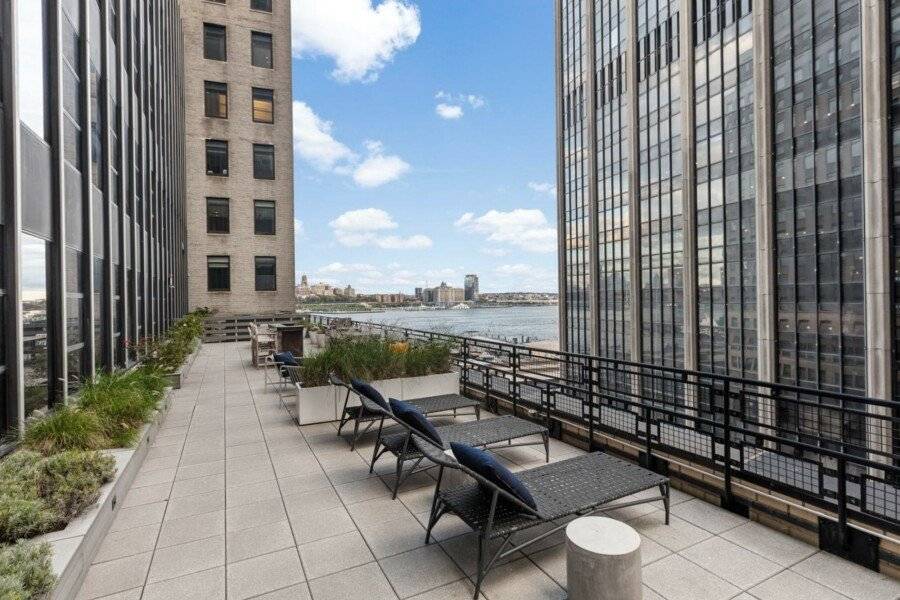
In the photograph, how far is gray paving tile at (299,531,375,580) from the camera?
332 cm

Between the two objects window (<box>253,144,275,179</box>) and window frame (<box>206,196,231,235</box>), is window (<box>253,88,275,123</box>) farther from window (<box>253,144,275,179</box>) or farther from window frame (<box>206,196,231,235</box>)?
window frame (<box>206,196,231,235</box>)

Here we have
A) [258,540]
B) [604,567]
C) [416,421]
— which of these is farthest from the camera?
[416,421]

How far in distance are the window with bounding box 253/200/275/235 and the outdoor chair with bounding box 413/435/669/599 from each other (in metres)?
22.2

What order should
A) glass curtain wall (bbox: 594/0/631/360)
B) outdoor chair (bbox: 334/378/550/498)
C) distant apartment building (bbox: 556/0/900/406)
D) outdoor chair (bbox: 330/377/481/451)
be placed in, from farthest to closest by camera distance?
glass curtain wall (bbox: 594/0/631/360) < distant apartment building (bbox: 556/0/900/406) < outdoor chair (bbox: 330/377/481/451) < outdoor chair (bbox: 334/378/550/498)

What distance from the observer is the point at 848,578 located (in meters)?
3.04

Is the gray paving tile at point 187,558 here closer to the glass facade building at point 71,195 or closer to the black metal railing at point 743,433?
the glass facade building at point 71,195

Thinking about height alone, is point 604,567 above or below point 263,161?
below

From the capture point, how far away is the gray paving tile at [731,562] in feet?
10.2

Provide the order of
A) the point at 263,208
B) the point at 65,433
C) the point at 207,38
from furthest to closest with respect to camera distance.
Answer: the point at 263,208, the point at 207,38, the point at 65,433

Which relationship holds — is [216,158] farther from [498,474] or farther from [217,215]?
[498,474]

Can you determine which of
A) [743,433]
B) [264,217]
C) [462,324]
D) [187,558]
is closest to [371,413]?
[187,558]

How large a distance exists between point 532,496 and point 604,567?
2.84 ft

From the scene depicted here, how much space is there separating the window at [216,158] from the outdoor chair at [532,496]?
23.6 m

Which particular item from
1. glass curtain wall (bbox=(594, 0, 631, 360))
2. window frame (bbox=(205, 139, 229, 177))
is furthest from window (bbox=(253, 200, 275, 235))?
glass curtain wall (bbox=(594, 0, 631, 360))
